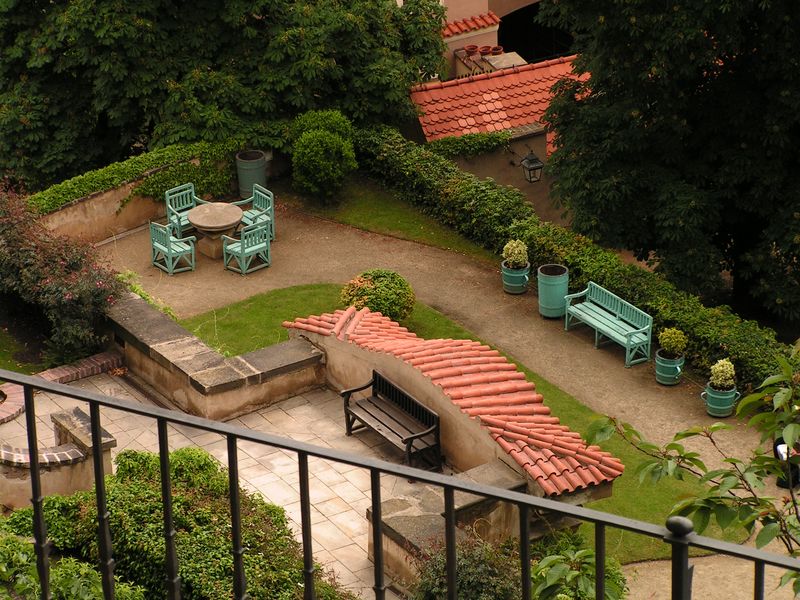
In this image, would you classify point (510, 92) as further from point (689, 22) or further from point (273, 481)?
point (273, 481)

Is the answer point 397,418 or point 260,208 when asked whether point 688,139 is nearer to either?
point 260,208

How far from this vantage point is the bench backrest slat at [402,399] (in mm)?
13486

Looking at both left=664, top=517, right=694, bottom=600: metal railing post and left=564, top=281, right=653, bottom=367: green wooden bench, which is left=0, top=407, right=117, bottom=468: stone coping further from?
left=664, top=517, right=694, bottom=600: metal railing post

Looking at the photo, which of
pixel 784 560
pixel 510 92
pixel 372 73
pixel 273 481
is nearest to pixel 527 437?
pixel 273 481

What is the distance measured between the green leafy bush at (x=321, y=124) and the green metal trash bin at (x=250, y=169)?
0.60 m

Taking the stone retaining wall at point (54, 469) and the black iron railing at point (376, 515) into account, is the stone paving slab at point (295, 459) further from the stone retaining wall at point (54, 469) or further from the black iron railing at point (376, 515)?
the black iron railing at point (376, 515)

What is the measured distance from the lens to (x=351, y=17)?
22.1m

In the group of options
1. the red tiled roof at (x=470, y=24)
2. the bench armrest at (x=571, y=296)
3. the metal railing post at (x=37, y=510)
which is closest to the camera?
the metal railing post at (x=37, y=510)

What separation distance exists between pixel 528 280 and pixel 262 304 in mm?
3924

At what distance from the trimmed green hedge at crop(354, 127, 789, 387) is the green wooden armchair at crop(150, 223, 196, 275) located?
3910 mm

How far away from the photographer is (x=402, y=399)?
13805 mm

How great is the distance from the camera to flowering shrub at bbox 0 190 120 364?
15.9 metres

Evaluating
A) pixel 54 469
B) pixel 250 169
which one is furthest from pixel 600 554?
pixel 250 169

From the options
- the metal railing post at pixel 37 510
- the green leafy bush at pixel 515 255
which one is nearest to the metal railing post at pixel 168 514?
the metal railing post at pixel 37 510
